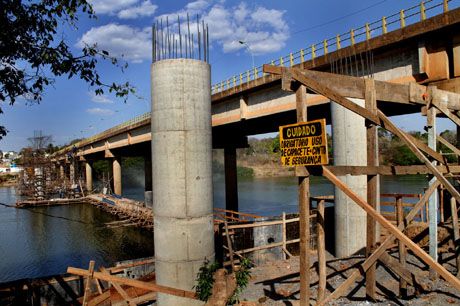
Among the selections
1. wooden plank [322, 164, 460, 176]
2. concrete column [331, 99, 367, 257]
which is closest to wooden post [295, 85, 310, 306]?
wooden plank [322, 164, 460, 176]

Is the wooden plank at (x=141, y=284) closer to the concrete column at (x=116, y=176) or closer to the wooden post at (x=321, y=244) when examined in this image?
the wooden post at (x=321, y=244)

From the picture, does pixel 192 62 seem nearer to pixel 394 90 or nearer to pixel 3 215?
pixel 394 90

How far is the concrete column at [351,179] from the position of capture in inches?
615

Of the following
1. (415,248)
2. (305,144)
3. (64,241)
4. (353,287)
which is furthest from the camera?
(64,241)

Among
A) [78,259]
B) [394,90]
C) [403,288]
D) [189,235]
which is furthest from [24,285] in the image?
[78,259]

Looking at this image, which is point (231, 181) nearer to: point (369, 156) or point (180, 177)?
point (180, 177)

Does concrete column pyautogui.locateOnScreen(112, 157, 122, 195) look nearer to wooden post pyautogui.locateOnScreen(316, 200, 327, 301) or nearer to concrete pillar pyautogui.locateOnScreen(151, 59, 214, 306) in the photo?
concrete pillar pyautogui.locateOnScreen(151, 59, 214, 306)

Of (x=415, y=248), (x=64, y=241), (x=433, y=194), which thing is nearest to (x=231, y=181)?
(x=64, y=241)

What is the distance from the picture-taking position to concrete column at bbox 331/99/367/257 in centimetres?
1562

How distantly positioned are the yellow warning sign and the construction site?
2cm

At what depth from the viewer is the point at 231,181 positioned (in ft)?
134

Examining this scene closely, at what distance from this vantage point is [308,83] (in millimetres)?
6488

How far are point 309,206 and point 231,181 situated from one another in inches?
1272

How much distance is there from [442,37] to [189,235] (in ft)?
41.2
